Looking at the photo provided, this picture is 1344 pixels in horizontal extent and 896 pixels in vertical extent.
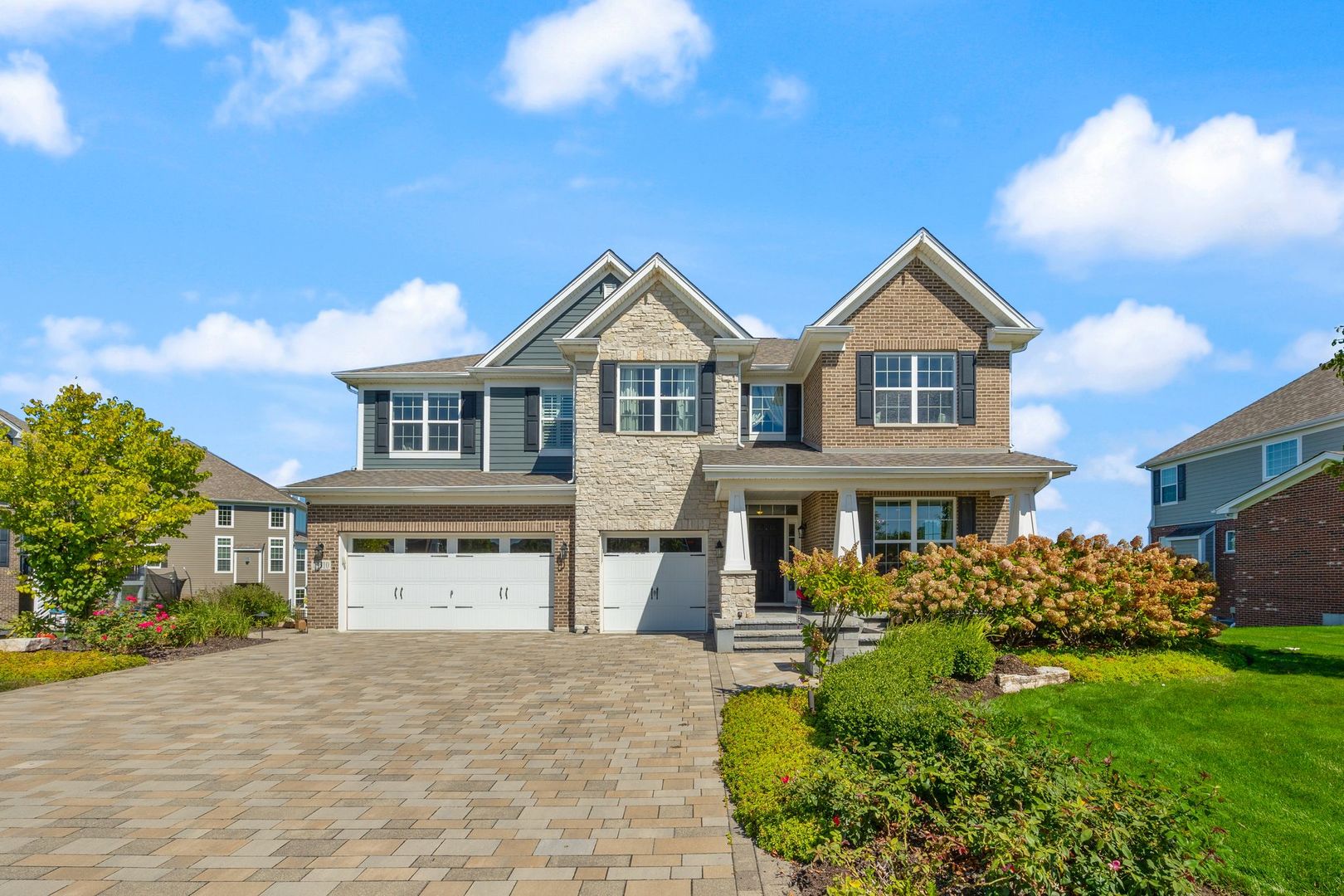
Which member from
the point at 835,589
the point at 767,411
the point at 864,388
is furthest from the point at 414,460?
the point at 835,589

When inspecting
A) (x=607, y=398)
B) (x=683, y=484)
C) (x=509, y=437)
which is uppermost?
(x=607, y=398)

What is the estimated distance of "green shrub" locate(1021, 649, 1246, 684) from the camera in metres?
11.7

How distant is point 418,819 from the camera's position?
6.74 meters

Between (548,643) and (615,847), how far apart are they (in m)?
12.0

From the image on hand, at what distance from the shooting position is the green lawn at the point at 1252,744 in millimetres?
5965

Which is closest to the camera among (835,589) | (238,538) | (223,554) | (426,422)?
(835,589)

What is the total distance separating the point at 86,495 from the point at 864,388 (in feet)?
54.4

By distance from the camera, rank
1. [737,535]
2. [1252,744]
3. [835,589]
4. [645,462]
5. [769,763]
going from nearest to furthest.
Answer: [769,763] → [1252,744] → [835,589] → [737,535] → [645,462]

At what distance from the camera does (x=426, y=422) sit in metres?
22.8

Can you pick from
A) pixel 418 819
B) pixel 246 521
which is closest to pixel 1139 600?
pixel 418 819

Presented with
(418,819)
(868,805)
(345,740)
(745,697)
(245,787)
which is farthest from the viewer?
(745,697)

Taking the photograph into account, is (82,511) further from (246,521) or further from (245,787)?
(246,521)

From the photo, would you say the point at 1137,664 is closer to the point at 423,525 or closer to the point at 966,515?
the point at 966,515

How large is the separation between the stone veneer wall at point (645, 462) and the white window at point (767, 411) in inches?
89.7
